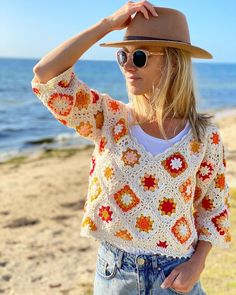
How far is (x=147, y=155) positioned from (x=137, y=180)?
118 mm

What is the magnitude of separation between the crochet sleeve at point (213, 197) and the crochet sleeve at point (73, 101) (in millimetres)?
513

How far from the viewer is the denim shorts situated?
7.68 feet

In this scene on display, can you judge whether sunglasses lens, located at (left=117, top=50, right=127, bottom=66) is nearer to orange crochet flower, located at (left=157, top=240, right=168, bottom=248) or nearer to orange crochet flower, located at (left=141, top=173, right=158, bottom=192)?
orange crochet flower, located at (left=141, top=173, right=158, bottom=192)

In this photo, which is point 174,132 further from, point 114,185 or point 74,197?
point 74,197

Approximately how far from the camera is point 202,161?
2449mm

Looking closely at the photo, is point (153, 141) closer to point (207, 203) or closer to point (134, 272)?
point (207, 203)

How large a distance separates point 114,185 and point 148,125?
33 cm

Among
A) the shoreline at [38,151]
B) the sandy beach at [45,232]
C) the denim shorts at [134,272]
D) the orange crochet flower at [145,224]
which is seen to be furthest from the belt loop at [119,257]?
the shoreline at [38,151]

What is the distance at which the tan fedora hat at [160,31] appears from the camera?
2363 millimetres

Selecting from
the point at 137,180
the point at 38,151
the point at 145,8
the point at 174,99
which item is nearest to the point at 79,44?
the point at 145,8

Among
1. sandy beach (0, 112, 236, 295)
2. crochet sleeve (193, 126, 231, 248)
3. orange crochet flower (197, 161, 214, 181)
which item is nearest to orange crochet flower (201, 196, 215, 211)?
crochet sleeve (193, 126, 231, 248)

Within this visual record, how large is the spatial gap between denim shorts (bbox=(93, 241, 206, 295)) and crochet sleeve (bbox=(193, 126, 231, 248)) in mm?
219

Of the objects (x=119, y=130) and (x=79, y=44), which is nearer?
(x=79, y=44)

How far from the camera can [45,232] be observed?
7055 millimetres
